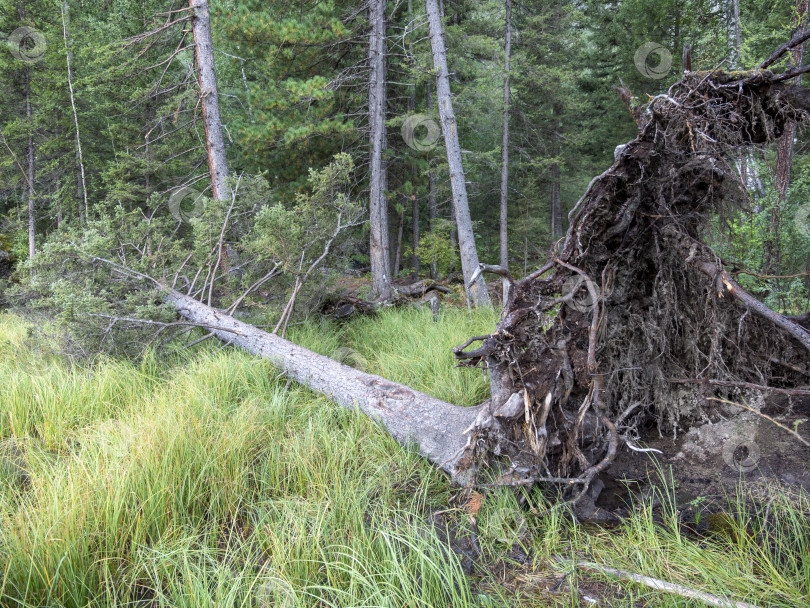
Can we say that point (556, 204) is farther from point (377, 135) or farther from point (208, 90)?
point (208, 90)

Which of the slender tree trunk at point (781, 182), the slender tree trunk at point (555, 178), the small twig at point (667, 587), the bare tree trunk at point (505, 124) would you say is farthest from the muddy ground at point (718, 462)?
the slender tree trunk at point (555, 178)

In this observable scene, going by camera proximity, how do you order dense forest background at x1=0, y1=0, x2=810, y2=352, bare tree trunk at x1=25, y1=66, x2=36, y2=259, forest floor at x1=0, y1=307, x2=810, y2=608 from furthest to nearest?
bare tree trunk at x1=25, y1=66, x2=36, y2=259 → dense forest background at x1=0, y1=0, x2=810, y2=352 → forest floor at x1=0, y1=307, x2=810, y2=608

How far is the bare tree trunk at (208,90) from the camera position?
7859 mm

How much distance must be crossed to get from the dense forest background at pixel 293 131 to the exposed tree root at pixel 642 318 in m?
0.36

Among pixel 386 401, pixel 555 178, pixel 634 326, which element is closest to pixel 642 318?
pixel 634 326

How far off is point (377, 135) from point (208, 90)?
10.5 ft

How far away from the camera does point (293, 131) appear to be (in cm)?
859

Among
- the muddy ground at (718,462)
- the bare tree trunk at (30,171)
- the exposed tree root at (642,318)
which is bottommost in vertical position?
the muddy ground at (718,462)

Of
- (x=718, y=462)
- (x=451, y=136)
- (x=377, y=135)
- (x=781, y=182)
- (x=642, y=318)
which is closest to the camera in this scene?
(x=718, y=462)

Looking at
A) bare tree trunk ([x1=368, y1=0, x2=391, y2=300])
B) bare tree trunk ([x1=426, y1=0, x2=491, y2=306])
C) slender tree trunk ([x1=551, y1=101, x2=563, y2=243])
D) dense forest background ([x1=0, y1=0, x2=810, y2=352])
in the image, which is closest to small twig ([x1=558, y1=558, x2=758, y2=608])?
dense forest background ([x1=0, y1=0, x2=810, y2=352])

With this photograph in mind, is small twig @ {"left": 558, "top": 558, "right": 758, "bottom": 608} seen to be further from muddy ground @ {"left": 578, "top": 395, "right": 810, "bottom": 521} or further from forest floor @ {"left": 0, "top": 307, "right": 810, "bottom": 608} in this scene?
muddy ground @ {"left": 578, "top": 395, "right": 810, "bottom": 521}

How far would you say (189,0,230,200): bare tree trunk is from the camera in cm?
786

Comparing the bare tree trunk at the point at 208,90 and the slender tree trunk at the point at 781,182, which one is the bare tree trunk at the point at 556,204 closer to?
the slender tree trunk at the point at 781,182

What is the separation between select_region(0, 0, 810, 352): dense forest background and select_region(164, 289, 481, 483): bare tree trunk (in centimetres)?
150
